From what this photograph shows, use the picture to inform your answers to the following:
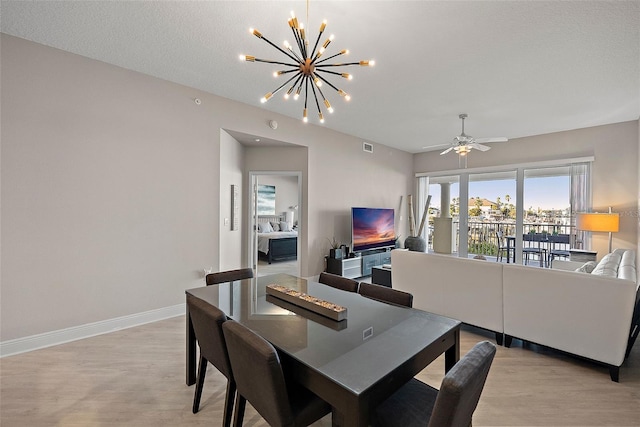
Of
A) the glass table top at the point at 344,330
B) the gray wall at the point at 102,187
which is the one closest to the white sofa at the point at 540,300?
the glass table top at the point at 344,330

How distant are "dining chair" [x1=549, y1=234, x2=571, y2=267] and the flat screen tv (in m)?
3.06

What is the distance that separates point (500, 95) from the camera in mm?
3688

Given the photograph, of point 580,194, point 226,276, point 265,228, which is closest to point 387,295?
point 226,276

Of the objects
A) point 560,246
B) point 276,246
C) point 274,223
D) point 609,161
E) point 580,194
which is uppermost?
point 609,161

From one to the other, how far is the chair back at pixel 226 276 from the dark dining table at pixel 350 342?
38cm

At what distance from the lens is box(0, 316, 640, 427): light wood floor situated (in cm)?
179

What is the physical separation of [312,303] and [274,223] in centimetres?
669

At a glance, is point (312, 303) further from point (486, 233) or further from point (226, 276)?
point (486, 233)

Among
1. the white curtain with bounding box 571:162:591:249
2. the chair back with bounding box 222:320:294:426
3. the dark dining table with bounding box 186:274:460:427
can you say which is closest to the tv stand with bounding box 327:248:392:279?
the dark dining table with bounding box 186:274:460:427

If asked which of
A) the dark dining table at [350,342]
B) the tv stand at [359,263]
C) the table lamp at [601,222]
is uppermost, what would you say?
the table lamp at [601,222]

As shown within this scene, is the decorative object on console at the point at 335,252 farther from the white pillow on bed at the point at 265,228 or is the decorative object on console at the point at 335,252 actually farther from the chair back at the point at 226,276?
the white pillow on bed at the point at 265,228

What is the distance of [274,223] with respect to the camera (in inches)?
324

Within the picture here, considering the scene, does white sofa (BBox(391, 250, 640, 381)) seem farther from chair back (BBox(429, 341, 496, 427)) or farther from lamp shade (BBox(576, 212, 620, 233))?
chair back (BBox(429, 341, 496, 427))

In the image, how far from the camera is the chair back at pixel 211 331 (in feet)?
4.74
